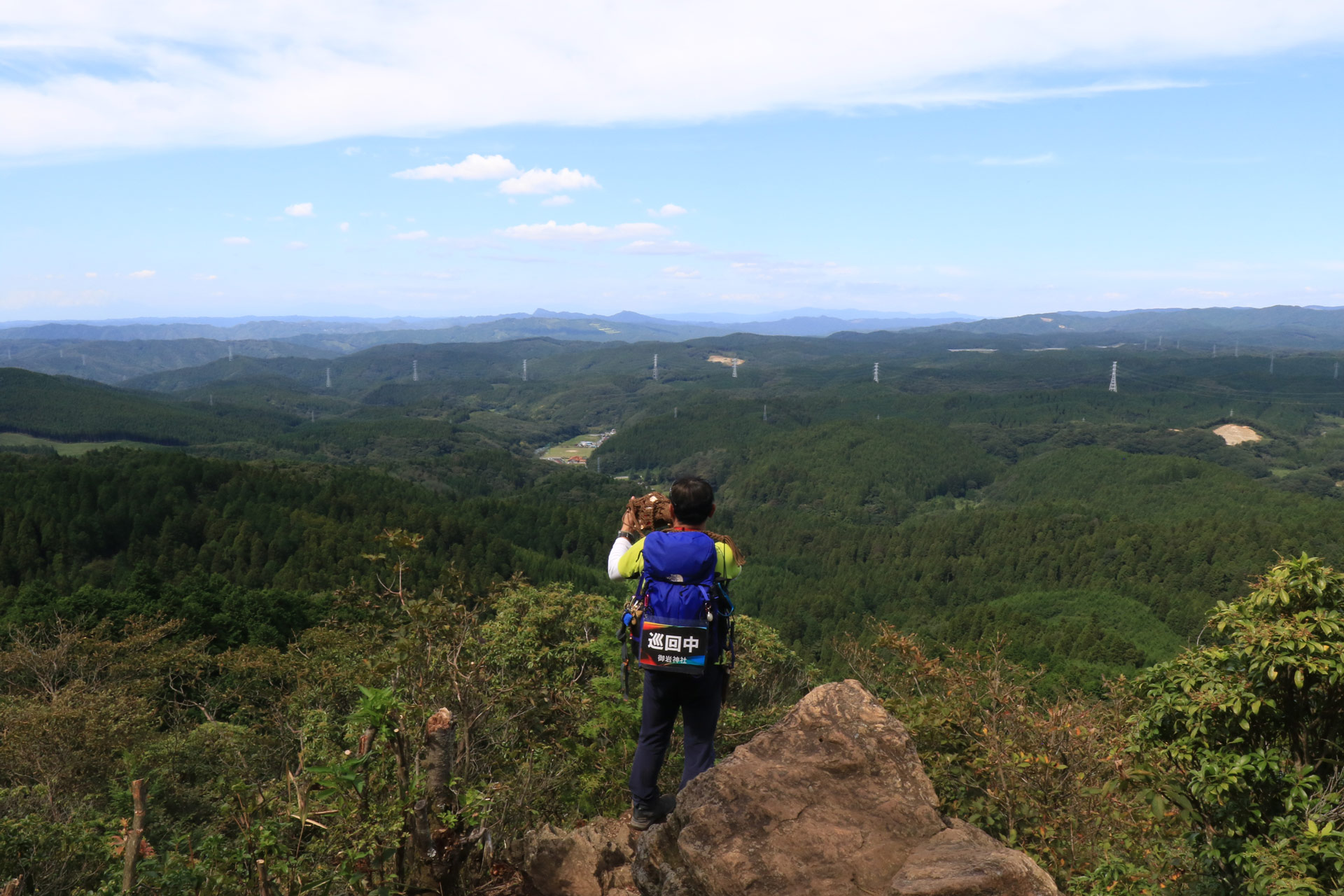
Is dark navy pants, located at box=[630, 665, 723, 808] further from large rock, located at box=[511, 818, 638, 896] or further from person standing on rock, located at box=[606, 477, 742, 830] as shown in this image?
large rock, located at box=[511, 818, 638, 896]

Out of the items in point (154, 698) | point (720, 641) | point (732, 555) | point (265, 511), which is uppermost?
point (732, 555)

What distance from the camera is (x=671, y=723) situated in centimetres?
725

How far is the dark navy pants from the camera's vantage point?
7055 mm

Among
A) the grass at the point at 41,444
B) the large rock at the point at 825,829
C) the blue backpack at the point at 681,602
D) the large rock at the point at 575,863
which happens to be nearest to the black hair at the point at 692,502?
the blue backpack at the point at 681,602

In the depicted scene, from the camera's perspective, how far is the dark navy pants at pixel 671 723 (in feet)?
23.1

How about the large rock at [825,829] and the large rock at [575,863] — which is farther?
the large rock at [575,863]

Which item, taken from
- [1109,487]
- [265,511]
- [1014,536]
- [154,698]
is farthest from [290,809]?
[1109,487]

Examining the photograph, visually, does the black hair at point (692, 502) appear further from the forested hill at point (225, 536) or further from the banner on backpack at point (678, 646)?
the forested hill at point (225, 536)

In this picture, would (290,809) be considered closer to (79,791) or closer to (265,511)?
(79,791)

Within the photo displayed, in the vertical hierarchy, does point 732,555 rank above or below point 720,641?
above

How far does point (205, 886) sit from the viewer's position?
5.48 metres

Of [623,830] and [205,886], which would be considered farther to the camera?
[623,830]

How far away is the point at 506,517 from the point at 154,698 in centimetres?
9098

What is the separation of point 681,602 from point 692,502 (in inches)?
33.6
